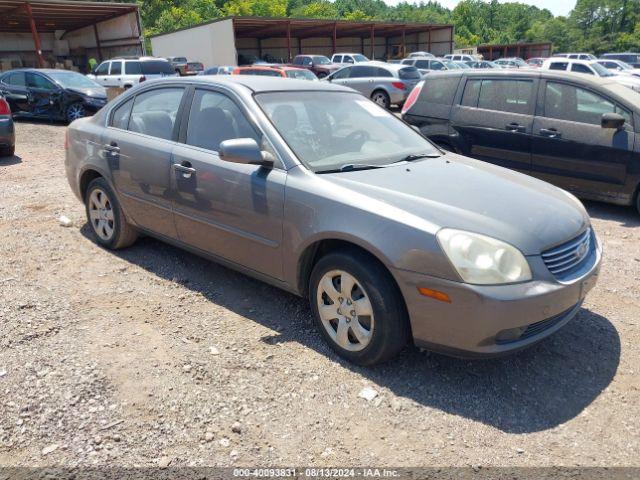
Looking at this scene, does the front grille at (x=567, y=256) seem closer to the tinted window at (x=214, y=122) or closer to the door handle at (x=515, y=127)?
the tinted window at (x=214, y=122)

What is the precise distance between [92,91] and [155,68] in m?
5.68

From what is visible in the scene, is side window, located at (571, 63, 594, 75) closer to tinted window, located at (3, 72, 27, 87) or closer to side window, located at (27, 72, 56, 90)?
side window, located at (27, 72, 56, 90)

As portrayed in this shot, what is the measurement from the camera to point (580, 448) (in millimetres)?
2531

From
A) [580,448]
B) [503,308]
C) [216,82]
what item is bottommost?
[580,448]

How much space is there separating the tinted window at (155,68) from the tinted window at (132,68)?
165 mm

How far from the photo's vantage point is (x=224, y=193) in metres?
3.65

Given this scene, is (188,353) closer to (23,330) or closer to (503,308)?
(23,330)

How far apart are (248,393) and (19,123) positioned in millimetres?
14569

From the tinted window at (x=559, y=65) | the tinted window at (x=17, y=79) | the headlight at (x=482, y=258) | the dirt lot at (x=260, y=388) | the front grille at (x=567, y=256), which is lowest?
the dirt lot at (x=260, y=388)

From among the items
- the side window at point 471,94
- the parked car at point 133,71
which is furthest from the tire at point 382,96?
the side window at point 471,94

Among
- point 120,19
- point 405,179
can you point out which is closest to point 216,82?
point 405,179

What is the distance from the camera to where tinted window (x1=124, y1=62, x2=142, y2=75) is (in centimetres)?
1861

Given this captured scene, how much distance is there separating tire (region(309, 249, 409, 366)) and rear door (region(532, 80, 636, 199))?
428 centimetres

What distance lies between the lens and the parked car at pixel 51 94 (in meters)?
13.4
